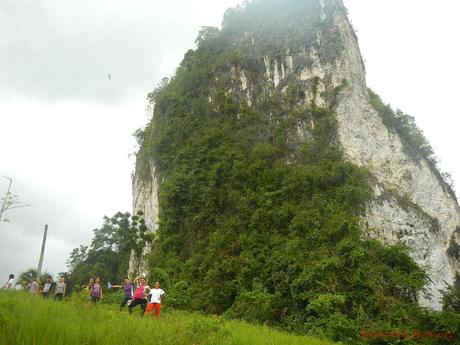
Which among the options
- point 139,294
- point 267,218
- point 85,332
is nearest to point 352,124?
point 267,218

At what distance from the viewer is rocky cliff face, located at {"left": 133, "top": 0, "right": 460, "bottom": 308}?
23.7 metres

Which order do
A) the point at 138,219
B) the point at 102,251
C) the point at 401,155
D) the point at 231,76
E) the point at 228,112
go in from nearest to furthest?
the point at 401,155
the point at 228,112
the point at 231,76
the point at 138,219
the point at 102,251

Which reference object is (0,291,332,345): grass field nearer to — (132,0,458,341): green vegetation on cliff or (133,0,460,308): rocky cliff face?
(132,0,458,341): green vegetation on cliff

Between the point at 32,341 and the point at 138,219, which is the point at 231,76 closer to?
the point at 138,219

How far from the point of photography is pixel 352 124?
27.3 metres

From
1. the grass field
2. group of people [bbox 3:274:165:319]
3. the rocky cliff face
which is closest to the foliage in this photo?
the rocky cliff face

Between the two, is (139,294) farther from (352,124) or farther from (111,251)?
(111,251)

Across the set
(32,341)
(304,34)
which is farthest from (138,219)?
(32,341)

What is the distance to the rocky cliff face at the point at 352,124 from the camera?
77.6 ft

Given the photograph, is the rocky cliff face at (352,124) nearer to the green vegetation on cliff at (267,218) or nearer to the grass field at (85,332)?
the green vegetation on cliff at (267,218)

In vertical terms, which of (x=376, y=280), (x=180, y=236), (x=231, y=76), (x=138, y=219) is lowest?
(x=376, y=280)

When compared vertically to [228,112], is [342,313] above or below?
below

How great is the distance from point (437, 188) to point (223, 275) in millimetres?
17319

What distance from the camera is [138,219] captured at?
3622 centimetres
